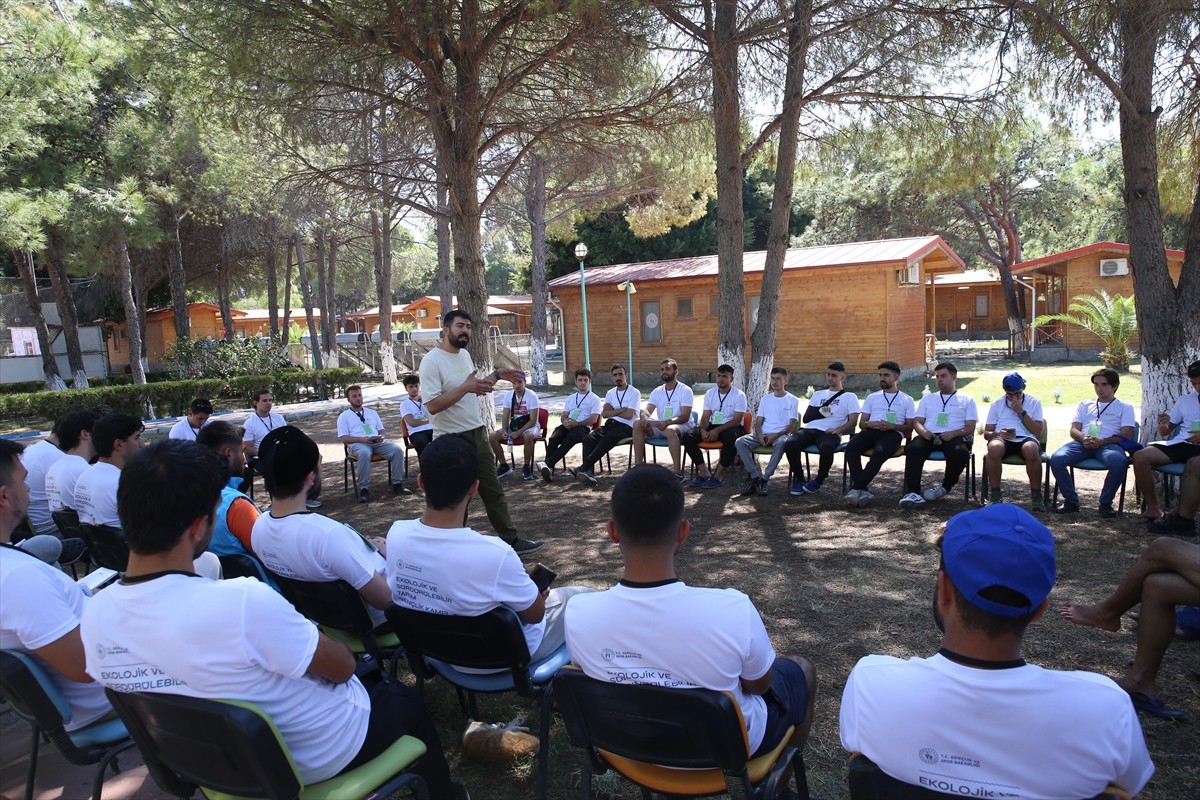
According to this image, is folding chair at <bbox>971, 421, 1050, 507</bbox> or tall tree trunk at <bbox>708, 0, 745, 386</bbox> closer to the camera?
folding chair at <bbox>971, 421, 1050, 507</bbox>

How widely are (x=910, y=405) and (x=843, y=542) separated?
2.00 m

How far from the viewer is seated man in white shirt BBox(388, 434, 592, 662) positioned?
2.65m

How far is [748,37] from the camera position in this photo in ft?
27.2

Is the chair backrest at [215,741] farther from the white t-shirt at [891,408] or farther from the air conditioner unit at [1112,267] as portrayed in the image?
the air conditioner unit at [1112,267]

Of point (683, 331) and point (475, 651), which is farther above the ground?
point (683, 331)

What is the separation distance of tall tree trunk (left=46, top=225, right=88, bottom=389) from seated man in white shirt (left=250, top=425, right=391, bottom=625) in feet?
60.4

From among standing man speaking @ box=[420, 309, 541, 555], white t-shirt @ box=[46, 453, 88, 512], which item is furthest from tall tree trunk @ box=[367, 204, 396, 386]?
white t-shirt @ box=[46, 453, 88, 512]

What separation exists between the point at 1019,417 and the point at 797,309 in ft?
39.7

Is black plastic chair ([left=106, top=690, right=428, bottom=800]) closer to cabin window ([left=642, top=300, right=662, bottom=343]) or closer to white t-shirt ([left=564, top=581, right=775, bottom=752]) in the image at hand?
white t-shirt ([left=564, top=581, right=775, bottom=752])

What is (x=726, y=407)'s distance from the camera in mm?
8297

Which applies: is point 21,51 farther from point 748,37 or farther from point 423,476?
point 423,476

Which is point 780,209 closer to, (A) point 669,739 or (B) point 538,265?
(A) point 669,739

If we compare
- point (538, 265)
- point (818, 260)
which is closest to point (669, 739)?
point (818, 260)

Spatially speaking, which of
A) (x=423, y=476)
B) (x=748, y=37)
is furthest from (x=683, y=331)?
(x=423, y=476)
